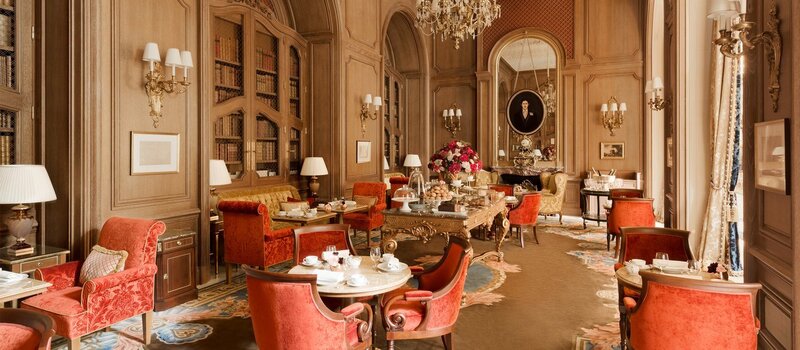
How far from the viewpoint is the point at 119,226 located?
381cm

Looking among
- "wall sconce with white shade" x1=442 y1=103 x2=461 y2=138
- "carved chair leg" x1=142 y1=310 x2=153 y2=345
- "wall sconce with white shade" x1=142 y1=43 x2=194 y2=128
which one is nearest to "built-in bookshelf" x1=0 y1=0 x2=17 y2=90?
"wall sconce with white shade" x1=142 y1=43 x2=194 y2=128

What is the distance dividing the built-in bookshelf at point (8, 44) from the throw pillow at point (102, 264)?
5.33 ft

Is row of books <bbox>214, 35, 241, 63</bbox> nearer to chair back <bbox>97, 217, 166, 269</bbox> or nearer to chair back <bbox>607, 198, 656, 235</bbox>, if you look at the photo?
chair back <bbox>97, 217, 166, 269</bbox>

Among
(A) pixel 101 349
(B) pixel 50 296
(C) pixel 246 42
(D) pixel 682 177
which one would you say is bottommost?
(A) pixel 101 349

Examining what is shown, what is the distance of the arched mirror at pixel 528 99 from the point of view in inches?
415

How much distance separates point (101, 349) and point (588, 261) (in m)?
5.52

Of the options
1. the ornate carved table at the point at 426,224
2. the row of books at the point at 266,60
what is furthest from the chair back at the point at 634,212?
the row of books at the point at 266,60

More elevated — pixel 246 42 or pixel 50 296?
pixel 246 42

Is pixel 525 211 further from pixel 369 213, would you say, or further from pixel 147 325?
pixel 147 325

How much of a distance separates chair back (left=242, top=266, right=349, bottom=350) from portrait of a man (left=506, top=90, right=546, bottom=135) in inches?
359

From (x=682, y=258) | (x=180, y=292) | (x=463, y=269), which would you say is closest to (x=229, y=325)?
(x=180, y=292)

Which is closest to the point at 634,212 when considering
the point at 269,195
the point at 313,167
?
the point at 313,167

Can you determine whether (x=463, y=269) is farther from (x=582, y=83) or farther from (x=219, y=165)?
(x=582, y=83)

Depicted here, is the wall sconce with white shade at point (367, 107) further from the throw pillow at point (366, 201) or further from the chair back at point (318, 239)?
the chair back at point (318, 239)
